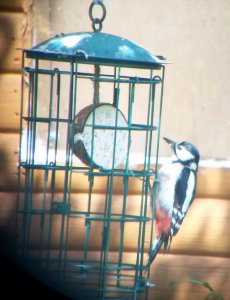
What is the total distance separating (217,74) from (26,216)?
1.52 meters

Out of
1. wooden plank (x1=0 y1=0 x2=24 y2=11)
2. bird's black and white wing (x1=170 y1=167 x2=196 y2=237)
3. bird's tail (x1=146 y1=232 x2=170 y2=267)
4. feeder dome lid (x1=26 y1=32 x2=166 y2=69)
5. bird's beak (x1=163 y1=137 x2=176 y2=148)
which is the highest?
wooden plank (x1=0 y1=0 x2=24 y2=11)

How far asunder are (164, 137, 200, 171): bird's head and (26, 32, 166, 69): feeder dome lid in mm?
1148

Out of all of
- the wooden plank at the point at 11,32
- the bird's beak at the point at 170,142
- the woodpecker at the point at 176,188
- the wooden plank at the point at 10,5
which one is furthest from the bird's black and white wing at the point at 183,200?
the wooden plank at the point at 10,5

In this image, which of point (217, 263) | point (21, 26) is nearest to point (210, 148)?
point (217, 263)

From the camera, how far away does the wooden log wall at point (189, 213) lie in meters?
3.13

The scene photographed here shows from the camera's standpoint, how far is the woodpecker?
3.40 m

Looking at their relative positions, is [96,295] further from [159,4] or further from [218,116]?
[159,4]

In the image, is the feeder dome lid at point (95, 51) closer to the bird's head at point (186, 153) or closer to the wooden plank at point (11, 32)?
the wooden plank at point (11, 32)

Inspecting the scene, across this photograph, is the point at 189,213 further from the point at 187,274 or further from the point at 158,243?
the point at 187,274

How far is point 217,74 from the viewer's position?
3.55 meters

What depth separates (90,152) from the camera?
94.9 inches

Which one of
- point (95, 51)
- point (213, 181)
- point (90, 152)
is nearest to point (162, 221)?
point (213, 181)

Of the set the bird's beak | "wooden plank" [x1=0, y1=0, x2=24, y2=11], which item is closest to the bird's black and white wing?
the bird's beak

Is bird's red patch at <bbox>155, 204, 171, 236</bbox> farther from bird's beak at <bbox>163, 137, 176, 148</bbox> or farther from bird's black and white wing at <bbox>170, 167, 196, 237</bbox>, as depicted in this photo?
bird's beak at <bbox>163, 137, 176, 148</bbox>
